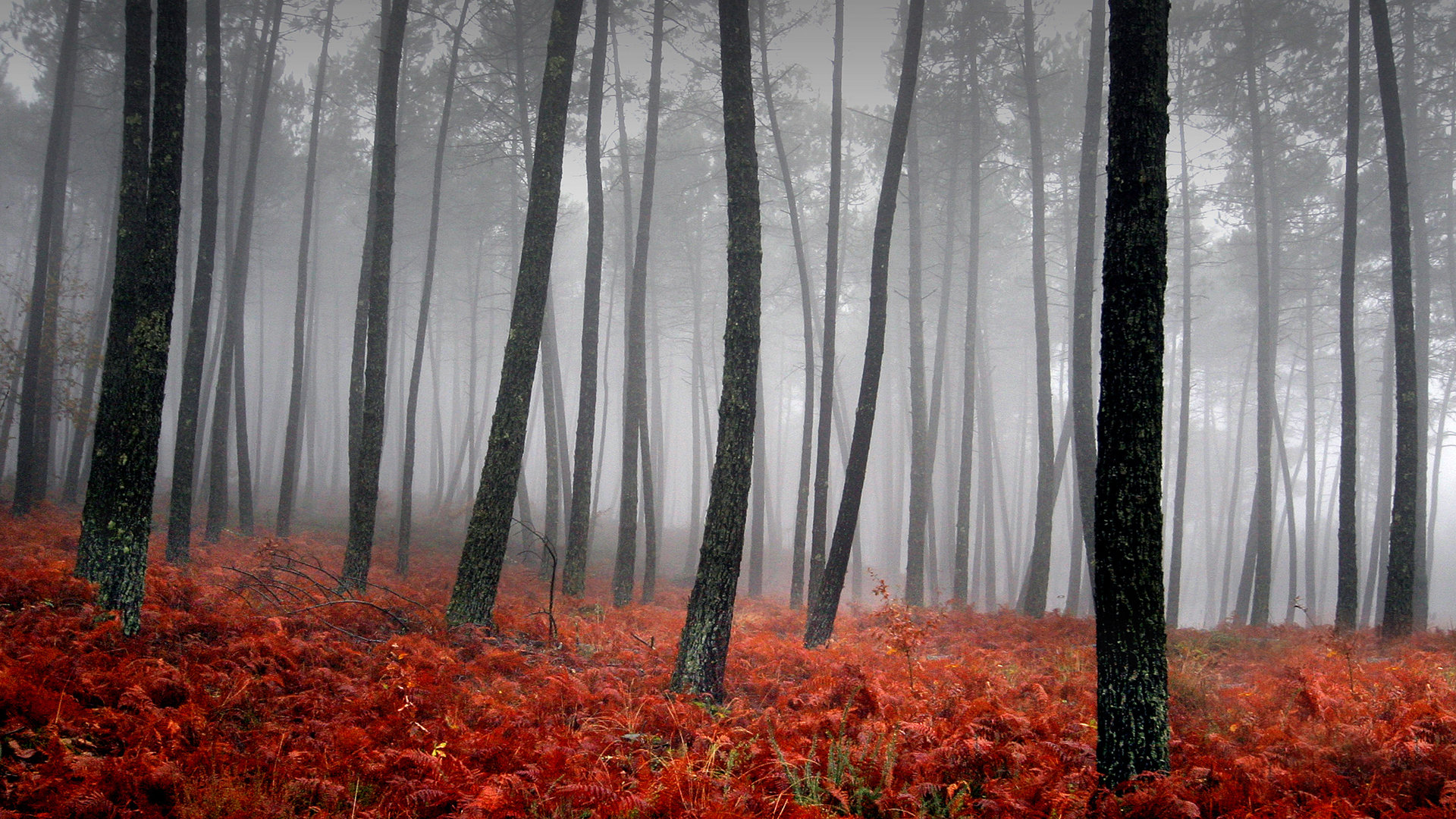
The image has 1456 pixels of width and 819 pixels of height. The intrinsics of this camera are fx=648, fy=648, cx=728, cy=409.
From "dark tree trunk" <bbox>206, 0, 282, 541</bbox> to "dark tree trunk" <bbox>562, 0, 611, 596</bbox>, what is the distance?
779 centimetres

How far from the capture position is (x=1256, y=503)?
14977 mm

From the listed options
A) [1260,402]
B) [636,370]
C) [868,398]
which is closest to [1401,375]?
[1260,402]

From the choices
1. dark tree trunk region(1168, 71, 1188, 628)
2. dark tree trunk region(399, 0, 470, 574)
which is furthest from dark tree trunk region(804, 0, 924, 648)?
dark tree trunk region(1168, 71, 1188, 628)

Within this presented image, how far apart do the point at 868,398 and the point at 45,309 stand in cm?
1852

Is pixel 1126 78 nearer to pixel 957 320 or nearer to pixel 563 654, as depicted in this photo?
pixel 563 654

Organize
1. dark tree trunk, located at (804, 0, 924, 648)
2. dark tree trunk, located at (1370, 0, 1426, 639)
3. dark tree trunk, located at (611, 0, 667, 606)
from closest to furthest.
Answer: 1. dark tree trunk, located at (804, 0, 924, 648)
2. dark tree trunk, located at (1370, 0, 1426, 639)
3. dark tree trunk, located at (611, 0, 667, 606)

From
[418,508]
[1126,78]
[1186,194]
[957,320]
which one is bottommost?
[418,508]

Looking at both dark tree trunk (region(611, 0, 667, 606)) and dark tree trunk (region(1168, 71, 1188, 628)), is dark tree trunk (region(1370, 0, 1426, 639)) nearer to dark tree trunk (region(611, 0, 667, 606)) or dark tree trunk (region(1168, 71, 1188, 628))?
dark tree trunk (region(1168, 71, 1188, 628))

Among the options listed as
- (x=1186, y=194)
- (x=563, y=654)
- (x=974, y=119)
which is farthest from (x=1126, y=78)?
(x=1186, y=194)

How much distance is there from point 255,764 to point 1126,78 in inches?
277

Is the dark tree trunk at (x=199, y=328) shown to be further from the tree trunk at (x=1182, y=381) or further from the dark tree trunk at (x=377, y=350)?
the tree trunk at (x=1182, y=381)

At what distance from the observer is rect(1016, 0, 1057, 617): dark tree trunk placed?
1332 centimetres

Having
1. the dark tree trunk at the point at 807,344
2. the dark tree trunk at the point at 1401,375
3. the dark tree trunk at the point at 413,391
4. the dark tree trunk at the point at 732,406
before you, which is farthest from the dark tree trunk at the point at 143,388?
the dark tree trunk at the point at 1401,375

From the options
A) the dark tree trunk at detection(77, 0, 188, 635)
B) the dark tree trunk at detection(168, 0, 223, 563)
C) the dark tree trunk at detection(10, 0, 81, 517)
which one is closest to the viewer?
the dark tree trunk at detection(77, 0, 188, 635)
